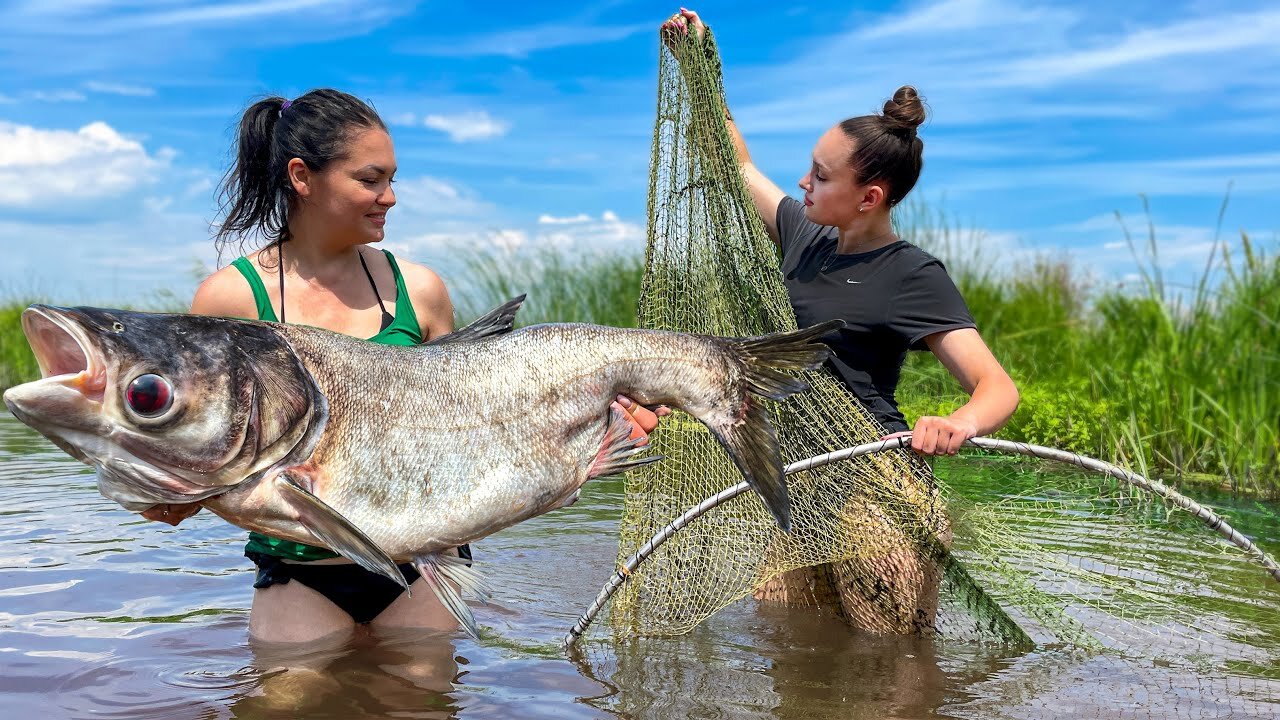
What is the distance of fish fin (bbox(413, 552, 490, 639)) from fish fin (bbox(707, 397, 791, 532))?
0.78 m

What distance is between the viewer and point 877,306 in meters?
4.16

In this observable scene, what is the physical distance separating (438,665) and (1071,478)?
3755 millimetres

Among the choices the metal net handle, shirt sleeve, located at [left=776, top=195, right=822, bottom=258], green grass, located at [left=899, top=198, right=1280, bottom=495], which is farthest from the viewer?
green grass, located at [left=899, top=198, right=1280, bottom=495]

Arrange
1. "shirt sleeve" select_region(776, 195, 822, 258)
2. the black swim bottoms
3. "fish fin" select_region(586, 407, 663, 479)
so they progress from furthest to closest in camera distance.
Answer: "shirt sleeve" select_region(776, 195, 822, 258) → the black swim bottoms → "fish fin" select_region(586, 407, 663, 479)

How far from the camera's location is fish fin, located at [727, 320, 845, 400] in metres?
3.08

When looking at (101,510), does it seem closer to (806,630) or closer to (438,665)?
(438,665)

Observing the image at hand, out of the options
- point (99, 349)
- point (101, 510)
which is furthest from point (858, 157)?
point (101, 510)

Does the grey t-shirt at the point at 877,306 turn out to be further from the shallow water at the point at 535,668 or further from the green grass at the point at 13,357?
the green grass at the point at 13,357

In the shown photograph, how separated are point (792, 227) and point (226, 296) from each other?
7.97 feet

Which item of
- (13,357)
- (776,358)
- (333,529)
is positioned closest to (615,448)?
(776,358)

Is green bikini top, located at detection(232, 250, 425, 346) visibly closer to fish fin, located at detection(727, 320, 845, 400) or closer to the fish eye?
the fish eye

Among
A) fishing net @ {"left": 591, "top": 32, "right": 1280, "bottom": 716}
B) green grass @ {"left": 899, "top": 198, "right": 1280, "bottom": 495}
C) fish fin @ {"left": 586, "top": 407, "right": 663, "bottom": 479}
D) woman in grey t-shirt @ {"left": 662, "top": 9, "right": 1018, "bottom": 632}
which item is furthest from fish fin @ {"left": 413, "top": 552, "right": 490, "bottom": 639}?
green grass @ {"left": 899, "top": 198, "right": 1280, "bottom": 495}

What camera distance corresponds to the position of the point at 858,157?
4234mm

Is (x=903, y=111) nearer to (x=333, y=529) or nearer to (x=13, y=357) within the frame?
(x=333, y=529)
